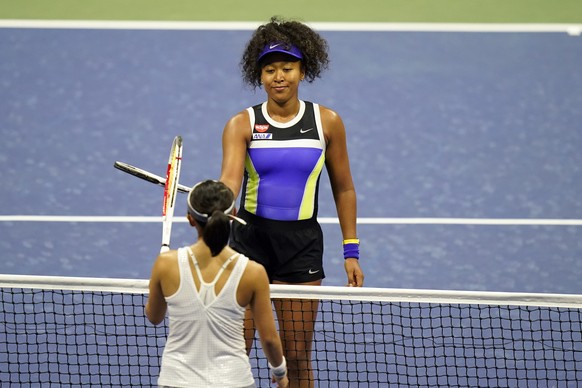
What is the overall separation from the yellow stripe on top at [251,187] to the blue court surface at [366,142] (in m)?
2.95

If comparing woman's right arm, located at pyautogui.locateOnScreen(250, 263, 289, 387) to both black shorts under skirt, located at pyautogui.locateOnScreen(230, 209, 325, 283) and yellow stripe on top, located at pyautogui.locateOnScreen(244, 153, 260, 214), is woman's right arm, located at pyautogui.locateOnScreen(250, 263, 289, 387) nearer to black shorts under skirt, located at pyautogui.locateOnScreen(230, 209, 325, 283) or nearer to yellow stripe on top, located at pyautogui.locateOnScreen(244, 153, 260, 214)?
black shorts under skirt, located at pyautogui.locateOnScreen(230, 209, 325, 283)

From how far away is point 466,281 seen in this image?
882 centimetres

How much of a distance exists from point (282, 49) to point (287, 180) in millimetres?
760

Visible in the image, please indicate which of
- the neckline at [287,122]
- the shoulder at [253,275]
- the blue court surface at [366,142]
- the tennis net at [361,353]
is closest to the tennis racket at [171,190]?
the neckline at [287,122]

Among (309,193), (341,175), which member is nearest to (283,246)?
(309,193)

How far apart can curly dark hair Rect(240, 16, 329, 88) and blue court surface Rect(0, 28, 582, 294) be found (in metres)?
3.01

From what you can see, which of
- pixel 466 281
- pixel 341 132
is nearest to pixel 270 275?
pixel 341 132

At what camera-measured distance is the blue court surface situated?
9.17 meters

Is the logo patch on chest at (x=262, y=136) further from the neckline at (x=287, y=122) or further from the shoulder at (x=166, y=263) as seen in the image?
the shoulder at (x=166, y=263)

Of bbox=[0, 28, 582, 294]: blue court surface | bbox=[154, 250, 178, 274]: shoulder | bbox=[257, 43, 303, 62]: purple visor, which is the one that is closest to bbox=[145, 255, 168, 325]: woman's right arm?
bbox=[154, 250, 178, 274]: shoulder

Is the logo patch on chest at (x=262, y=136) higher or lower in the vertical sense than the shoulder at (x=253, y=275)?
higher

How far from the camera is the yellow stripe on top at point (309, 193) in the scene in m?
5.89

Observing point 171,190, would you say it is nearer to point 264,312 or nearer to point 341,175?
point 341,175

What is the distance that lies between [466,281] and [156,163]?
3.36 meters
